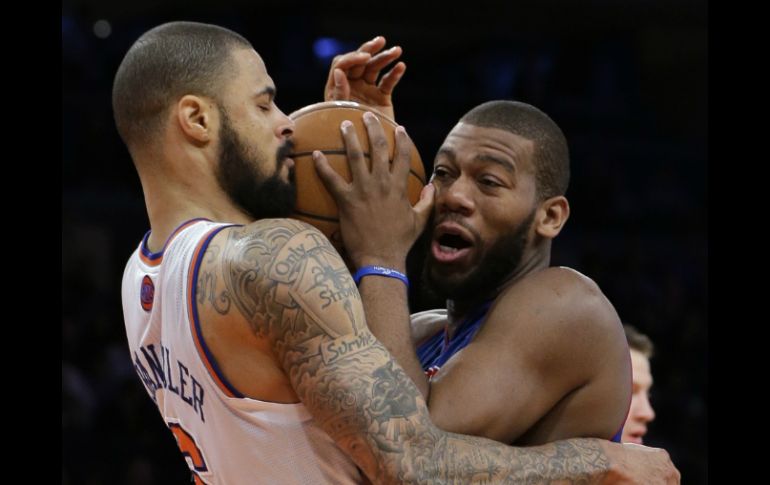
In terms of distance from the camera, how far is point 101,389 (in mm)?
7359

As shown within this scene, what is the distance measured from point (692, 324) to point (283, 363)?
7.65m

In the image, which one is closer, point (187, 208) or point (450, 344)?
point (187, 208)

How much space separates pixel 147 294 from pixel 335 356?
0.60m

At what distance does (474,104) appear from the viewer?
9.91 metres

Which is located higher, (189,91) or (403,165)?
(189,91)

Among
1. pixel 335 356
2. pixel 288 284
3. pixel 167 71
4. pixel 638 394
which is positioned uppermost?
pixel 167 71

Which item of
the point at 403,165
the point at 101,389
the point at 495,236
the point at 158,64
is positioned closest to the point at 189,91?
the point at 158,64

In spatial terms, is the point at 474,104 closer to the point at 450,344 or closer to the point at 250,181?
the point at 450,344

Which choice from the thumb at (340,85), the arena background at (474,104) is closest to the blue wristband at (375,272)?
the thumb at (340,85)

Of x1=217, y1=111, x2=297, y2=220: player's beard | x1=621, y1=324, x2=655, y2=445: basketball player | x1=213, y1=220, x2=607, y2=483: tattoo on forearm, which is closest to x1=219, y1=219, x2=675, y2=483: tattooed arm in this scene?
x1=213, y1=220, x2=607, y2=483: tattoo on forearm

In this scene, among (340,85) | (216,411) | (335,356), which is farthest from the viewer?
(340,85)

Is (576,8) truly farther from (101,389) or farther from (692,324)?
(101,389)

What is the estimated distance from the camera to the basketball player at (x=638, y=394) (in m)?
4.88

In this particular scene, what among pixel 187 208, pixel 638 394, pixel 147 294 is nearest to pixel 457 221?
pixel 187 208
